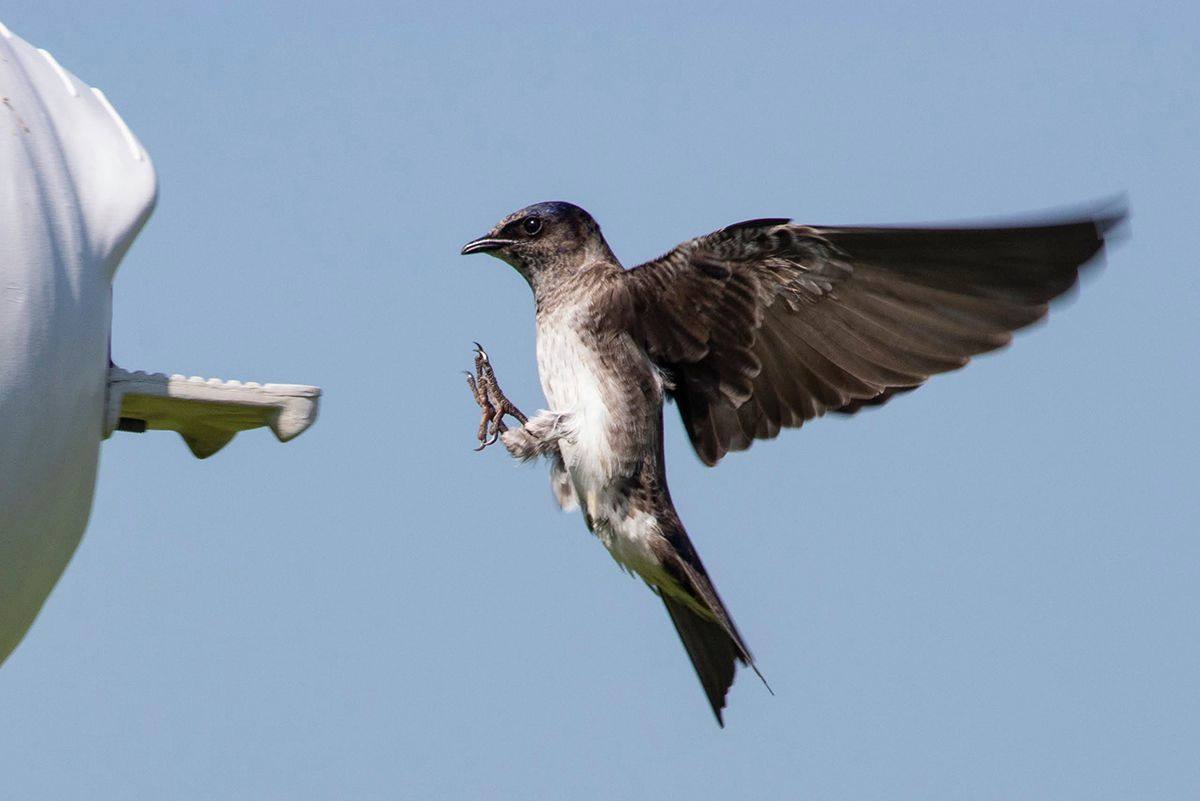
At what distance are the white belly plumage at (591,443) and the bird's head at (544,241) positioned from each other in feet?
1.04

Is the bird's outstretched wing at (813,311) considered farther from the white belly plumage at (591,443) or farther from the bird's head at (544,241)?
the bird's head at (544,241)

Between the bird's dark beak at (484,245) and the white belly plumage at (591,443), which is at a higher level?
the bird's dark beak at (484,245)

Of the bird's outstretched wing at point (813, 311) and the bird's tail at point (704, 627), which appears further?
the bird's tail at point (704, 627)

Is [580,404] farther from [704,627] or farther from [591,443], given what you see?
[704,627]

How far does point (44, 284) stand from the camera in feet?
10.8

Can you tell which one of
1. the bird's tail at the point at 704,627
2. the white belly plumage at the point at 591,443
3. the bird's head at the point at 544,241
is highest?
the bird's head at the point at 544,241

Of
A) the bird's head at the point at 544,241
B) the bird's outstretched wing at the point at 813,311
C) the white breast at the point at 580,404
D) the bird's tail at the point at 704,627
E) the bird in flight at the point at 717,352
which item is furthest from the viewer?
the bird's head at the point at 544,241

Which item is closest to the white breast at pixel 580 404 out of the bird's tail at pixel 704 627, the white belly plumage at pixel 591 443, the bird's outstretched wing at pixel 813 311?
the white belly plumage at pixel 591 443

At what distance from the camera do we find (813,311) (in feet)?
17.7

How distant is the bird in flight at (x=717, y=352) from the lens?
517cm

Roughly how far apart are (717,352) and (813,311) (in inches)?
13.3

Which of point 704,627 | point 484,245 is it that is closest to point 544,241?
point 484,245

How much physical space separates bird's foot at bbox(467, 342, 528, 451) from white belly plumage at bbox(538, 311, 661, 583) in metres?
0.16

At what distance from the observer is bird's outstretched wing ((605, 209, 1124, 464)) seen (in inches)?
197
